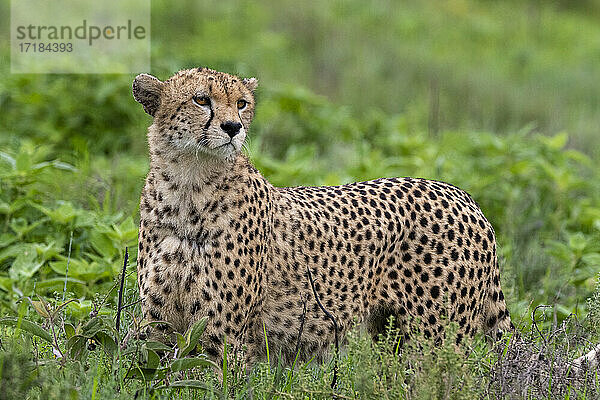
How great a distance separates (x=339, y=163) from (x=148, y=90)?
4289 millimetres

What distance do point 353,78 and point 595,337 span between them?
7873 millimetres

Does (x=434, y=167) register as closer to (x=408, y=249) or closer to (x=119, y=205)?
(x=119, y=205)

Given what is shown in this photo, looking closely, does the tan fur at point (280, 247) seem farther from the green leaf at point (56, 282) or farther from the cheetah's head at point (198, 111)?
the green leaf at point (56, 282)

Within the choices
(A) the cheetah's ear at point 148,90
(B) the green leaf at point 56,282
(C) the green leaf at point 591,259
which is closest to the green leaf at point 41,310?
(A) the cheetah's ear at point 148,90

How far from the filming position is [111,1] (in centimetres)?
1076

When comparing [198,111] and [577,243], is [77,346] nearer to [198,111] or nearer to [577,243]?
[198,111]

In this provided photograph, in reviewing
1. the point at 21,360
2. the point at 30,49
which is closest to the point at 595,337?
the point at 21,360

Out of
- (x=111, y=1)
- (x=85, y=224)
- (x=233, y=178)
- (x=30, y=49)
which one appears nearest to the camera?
(x=233, y=178)

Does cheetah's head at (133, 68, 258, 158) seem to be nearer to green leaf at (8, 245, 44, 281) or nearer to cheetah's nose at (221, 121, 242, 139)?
cheetah's nose at (221, 121, 242, 139)

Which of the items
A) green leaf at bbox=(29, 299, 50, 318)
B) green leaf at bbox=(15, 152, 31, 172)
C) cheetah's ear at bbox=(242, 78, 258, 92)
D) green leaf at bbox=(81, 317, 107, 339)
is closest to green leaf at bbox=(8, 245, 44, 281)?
green leaf at bbox=(15, 152, 31, 172)

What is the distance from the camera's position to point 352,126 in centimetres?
862

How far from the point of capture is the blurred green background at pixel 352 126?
4926 mm

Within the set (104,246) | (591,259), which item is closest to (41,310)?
(104,246)

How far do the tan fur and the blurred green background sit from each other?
0.82 m
